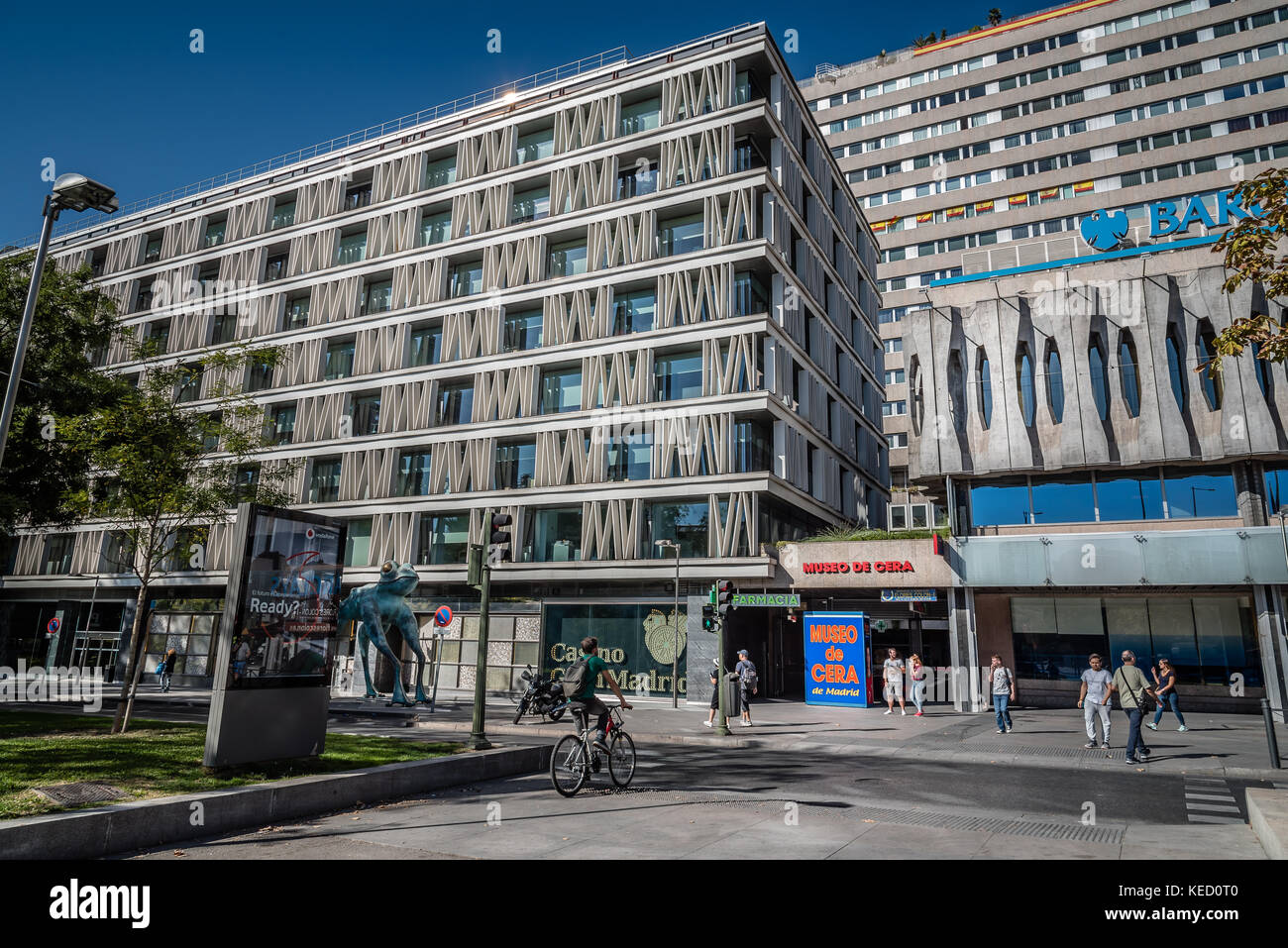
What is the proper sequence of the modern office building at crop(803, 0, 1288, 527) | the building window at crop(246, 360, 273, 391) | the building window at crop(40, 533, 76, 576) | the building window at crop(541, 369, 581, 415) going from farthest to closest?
the modern office building at crop(803, 0, 1288, 527)
the building window at crop(40, 533, 76, 576)
the building window at crop(246, 360, 273, 391)
the building window at crop(541, 369, 581, 415)

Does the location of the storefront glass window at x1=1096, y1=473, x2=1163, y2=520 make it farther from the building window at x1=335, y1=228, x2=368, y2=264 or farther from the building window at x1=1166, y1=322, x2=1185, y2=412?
the building window at x1=335, y1=228, x2=368, y2=264

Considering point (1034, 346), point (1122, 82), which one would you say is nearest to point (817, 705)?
point (1034, 346)

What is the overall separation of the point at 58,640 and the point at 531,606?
30.3 meters

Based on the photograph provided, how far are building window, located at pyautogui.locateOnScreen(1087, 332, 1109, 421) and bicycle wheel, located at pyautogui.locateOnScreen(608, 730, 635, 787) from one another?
22.5m

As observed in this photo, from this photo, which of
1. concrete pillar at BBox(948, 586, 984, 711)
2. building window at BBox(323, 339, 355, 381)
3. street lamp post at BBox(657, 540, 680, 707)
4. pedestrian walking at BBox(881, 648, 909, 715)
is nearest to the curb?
pedestrian walking at BBox(881, 648, 909, 715)

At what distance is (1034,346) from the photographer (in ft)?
90.5

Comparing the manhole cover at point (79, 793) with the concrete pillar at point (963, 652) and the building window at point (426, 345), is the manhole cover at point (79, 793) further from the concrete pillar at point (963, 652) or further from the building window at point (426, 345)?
the building window at point (426, 345)

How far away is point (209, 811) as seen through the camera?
7.57 metres

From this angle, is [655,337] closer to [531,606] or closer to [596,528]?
[596,528]

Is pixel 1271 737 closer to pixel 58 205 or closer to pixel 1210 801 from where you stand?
pixel 1210 801

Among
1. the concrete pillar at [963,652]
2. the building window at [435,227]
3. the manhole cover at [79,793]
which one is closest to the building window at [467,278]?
the building window at [435,227]

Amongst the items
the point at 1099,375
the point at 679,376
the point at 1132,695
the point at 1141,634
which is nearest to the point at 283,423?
the point at 679,376

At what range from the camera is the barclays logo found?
28.2 m

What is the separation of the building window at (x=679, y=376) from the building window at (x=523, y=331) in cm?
656
